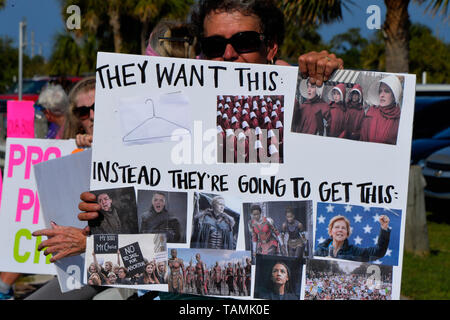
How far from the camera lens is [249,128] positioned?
2.44 metres

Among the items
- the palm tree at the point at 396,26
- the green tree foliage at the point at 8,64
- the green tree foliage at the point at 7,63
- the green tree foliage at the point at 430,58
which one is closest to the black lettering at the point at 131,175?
the palm tree at the point at 396,26

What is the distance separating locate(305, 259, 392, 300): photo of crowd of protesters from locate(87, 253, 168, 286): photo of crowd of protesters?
1.74 feet

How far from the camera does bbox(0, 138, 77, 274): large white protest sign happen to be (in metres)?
3.69

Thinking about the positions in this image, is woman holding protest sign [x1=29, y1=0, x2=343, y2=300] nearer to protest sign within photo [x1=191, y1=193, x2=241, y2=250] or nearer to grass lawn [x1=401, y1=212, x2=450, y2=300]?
protest sign within photo [x1=191, y1=193, x2=241, y2=250]

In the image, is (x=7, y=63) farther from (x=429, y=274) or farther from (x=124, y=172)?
(x=124, y=172)

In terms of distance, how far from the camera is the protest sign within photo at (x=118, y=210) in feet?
8.01

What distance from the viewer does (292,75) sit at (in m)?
2.43

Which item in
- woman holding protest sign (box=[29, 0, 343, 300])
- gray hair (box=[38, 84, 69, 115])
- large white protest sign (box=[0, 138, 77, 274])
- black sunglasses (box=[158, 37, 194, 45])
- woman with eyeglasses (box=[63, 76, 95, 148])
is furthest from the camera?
gray hair (box=[38, 84, 69, 115])

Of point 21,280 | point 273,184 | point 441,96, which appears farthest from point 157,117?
point 441,96

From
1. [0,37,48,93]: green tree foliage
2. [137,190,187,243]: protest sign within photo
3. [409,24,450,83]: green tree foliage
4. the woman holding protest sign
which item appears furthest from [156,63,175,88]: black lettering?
[0,37,48,93]: green tree foliage

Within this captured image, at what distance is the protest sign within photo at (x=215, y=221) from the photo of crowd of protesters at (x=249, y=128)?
0.48 ft

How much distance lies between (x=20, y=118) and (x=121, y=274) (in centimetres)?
245
